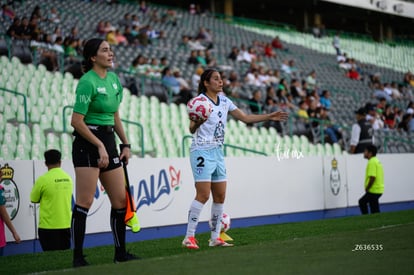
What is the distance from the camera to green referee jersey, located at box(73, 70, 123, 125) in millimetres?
7176

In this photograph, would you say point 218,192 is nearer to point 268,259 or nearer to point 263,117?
point 263,117

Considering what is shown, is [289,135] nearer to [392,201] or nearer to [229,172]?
[392,201]

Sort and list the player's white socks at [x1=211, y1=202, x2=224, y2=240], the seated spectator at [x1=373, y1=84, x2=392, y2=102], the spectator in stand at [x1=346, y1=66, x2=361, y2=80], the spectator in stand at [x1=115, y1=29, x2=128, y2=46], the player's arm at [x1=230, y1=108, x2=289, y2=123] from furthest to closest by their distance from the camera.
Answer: the spectator in stand at [x1=346, y1=66, x2=361, y2=80] → the seated spectator at [x1=373, y1=84, x2=392, y2=102] → the spectator in stand at [x1=115, y1=29, x2=128, y2=46] → the player's white socks at [x1=211, y1=202, x2=224, y2=240] → the player's arm at [x1=230, y1=108, x2=289, y2=123]

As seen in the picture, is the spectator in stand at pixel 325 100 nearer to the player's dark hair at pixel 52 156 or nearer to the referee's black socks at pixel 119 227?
the player's dark hair at pixel 52 156

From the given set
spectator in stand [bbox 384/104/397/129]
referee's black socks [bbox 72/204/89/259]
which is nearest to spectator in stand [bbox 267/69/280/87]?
spectator in stand [bbox 384/104/397/129]

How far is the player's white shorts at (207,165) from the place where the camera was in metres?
8.67

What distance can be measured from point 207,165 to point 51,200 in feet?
8.80

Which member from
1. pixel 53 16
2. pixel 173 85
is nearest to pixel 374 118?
pixel 173 85

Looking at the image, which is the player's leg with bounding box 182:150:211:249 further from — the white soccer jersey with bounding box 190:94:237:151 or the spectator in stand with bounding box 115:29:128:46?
the spectator in stand with bounding box 115:29:128:46

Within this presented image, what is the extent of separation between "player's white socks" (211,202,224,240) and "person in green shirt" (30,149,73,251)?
2.31 metres

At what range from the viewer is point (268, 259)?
22.5 ft

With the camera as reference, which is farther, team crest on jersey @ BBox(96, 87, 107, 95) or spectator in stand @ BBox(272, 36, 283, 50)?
spectator in stand @ BBox(272, 36, 283, 50)

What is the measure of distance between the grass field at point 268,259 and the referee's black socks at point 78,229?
20cm

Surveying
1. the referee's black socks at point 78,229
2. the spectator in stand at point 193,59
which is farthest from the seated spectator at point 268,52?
the referee's black socks at point 78,229
